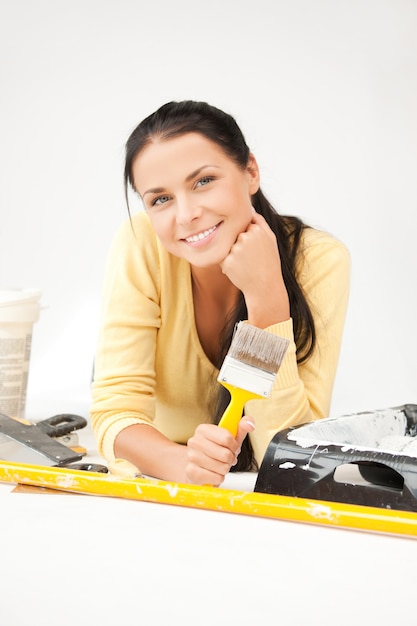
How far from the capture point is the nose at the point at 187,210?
1368 millimetres

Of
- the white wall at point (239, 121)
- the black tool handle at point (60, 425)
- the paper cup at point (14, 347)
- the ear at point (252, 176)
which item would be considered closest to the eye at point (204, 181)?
the ear at point (252, 176)

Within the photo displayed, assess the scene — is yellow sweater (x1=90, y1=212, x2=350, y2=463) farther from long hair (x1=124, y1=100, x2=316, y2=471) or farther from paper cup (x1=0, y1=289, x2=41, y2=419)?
paper cup (x1=0, y1=289, x2=41, y2=419)

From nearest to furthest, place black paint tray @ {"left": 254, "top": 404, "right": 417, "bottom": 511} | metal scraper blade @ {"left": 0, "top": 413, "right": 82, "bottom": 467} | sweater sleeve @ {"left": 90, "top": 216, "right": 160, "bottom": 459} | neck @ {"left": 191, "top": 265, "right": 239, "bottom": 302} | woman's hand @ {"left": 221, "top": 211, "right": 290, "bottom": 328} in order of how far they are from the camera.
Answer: black paint tray @ {"left": 254, "top": 404, "right": 417, "bottom": 511}
metal scraper blade @ {"left": 0, "top": 413, "right": 82, "bottom": 467}
woman's hand @ {"left": 221, "top": 211, "right": 290, "bottom": 328}
sweater sleeve @ {"left": 90, "top": 216, "right": 160, "bottom": 459}
neck @ {"left": 191, "top": 265, "right": 239, "bottom": 302}

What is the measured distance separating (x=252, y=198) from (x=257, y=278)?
261mm

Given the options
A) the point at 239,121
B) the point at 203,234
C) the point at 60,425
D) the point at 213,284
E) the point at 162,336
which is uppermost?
the point at 239,121

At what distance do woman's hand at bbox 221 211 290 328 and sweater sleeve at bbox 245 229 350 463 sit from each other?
1.1 inches

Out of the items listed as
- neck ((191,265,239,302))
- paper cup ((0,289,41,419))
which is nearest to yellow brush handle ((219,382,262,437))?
neck ((191,265,239,302))

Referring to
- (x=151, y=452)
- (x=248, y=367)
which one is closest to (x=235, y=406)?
(x=248, y=367)

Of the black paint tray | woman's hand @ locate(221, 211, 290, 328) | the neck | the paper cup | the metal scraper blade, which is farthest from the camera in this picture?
the paper cup

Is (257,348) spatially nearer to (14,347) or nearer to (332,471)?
(332,471)

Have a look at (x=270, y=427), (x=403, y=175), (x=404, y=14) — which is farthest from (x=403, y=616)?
(x=404, y=14)

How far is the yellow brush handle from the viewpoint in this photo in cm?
109

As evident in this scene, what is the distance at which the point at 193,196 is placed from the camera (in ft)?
4.55

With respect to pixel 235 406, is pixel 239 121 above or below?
above
